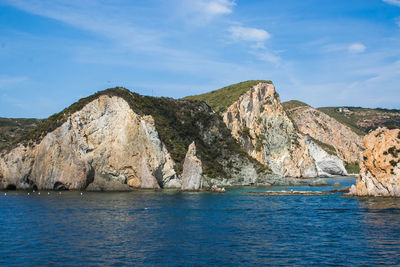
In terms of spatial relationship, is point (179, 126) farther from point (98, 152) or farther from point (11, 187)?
point (11, 187)

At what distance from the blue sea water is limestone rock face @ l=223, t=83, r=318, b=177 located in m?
92.7

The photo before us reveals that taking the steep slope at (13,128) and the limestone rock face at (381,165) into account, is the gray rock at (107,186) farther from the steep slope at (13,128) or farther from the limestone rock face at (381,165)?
the steep slope at (13,128)

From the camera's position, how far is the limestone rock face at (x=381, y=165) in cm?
7406

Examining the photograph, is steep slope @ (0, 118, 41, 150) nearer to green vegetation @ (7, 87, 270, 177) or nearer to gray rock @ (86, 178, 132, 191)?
green vegetation @ (7, 87, 270, 177)

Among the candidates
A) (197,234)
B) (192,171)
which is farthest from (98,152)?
(197,234)

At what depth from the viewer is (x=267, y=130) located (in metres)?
166

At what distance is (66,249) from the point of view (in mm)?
34312

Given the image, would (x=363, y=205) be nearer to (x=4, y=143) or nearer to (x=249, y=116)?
(x=249, y=116)

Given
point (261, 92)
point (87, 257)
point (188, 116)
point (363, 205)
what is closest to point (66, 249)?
point (87, 257)

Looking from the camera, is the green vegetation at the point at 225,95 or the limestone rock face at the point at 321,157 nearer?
the green vegetation at the point at 225,95

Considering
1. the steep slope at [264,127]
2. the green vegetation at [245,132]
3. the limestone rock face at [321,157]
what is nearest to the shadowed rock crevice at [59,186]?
the steep slope at [264,127]

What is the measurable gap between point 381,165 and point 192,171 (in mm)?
41741

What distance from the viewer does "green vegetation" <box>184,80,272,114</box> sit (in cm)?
16238

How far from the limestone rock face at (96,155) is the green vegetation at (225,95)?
197 feet
